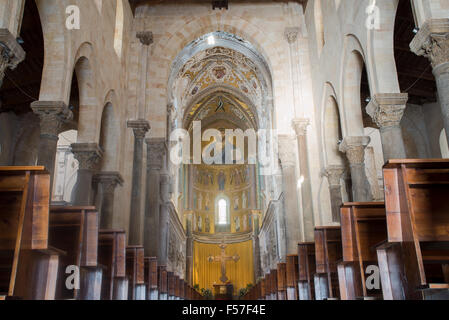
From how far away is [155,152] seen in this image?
16219 millimetres

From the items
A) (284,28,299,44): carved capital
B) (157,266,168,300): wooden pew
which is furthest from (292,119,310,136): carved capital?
(157,266,168,300): wooden pew

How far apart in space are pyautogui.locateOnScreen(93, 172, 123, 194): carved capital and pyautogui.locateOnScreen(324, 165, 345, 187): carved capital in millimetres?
6702

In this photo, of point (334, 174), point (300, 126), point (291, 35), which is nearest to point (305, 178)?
point (334, 174)

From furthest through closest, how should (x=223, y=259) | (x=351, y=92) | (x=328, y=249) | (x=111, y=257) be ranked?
1. (x=223, y=259)
2. (x=351, y=92)
3. (x=328, y=249)
4. (x=111, y=257)

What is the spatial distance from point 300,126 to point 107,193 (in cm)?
Result: 692

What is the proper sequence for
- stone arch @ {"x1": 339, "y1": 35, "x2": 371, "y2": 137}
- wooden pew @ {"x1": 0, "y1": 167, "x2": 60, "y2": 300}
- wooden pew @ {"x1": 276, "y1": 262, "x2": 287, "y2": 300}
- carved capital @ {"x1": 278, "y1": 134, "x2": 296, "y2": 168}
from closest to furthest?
wooden pew @ {"x1": 0, "y1": 167, "x2": 60, "y2": 300} < wooden pew @ {"x1": 276, "y1": 262, "x2": 287, "y2": 300} < stone arch @ {"x1": 339, "y1": 35, "x2": 371, "y2": 137} < carved capital @ {"x1": 278, "y1": 134, "x2": 296, "y2": 168}

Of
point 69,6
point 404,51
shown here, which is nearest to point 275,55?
point 404,51

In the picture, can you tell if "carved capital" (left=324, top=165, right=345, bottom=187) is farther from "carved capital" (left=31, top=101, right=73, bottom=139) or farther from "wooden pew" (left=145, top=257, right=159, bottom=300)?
"carved capital" (left=31, top=101, right=73, bottom=139)

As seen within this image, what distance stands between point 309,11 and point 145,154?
8.07 m

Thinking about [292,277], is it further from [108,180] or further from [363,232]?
[108,180]

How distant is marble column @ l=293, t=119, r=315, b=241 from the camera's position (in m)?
15.1

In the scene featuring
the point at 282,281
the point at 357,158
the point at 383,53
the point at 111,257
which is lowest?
the point at 111,257

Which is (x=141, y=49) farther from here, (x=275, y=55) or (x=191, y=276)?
(x=191, y=276)

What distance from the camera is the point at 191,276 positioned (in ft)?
99.2
